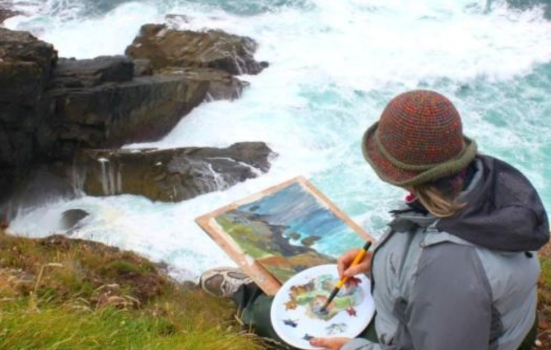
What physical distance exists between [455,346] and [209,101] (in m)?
12.1

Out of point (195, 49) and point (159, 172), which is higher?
point (195, 49)

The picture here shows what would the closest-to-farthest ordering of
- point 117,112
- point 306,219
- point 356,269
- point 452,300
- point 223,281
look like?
point 452,300
point 356,269
point 223,281
point 306,219
point 117,112

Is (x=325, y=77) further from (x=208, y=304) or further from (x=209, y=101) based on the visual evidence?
(x=208, y=304)

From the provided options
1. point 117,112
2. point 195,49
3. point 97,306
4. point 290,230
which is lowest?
point 195,49

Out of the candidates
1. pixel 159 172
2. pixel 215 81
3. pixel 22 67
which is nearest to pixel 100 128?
pixel 159 172

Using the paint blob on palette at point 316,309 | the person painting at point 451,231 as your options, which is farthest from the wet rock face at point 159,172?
the person painting at point 451,231

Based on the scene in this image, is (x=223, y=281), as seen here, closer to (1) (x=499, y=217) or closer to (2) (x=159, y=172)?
(1) (x=499, y=217)

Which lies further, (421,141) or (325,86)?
(325,86)

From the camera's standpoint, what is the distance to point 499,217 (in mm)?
3049

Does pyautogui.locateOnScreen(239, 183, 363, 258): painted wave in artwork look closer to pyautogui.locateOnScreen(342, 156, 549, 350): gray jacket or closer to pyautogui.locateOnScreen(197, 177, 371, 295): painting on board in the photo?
pyautogui.locateOnScreen(197, 177, 371, 295): painting on board

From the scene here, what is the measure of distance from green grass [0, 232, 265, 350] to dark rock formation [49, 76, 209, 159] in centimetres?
505

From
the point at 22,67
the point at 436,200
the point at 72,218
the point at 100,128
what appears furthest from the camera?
the point at 100,128

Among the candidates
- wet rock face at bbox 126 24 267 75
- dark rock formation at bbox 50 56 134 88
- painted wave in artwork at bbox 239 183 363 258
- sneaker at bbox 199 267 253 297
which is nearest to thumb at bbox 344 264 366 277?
painted wave in artwork at bbox 239 183 363 258

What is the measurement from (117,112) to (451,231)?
1055 cm
